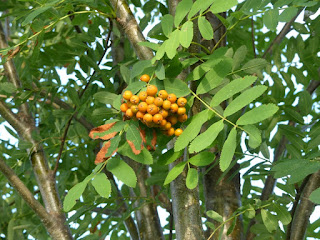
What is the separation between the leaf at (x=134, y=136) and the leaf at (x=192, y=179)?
7.0 inches

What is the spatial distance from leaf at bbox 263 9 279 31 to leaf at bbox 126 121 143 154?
0.50 meters

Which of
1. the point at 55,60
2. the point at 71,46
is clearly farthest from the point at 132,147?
the point at 55,60

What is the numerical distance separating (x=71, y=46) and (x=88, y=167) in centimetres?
71

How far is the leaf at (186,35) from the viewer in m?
1.30

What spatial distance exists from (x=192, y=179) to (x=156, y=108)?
0.25 m

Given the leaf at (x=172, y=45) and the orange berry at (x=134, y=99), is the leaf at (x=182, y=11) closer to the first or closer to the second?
the leaf at (x=172, y=45)

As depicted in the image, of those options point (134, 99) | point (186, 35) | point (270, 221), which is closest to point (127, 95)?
point (134, 99)

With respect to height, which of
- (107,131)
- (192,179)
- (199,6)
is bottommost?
(192,179)

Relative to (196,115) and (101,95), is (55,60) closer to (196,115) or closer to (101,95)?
(101,95)

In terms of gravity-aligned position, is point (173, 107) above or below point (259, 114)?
above

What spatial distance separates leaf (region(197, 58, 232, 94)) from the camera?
1.38m

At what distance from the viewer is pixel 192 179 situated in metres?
1.37

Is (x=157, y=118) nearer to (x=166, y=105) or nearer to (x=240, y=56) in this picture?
(x=166, y=105)

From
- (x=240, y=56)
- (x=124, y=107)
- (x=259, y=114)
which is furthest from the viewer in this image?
(x=240, y=56)
